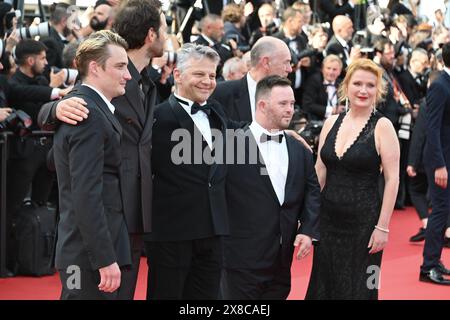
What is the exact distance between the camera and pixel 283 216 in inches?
179

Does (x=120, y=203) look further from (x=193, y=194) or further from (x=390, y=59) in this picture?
(x=390, y=59)

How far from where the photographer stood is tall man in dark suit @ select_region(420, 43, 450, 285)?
691cm

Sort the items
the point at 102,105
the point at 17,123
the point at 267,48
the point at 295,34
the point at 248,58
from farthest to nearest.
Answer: the point at 295,34, the point at 248,58, the point at 17,123, the point at 267,48, the point at 102,105

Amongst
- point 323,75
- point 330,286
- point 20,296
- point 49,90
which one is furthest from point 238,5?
point 330,286

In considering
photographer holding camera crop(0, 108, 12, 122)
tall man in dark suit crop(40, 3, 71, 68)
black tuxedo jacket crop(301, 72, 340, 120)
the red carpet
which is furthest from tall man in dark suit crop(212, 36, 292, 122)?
black tuxedo jacket crop(301, 72, 340, 120)

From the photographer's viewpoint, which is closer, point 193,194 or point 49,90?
point 193,194

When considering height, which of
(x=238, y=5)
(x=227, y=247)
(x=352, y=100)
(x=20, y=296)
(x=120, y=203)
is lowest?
(x=20, y=296)

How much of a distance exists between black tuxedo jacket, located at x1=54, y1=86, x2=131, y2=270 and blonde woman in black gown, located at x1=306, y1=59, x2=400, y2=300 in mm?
1615

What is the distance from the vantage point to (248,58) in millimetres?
8297

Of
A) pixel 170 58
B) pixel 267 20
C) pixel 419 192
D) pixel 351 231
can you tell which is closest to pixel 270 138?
pixel 351 231

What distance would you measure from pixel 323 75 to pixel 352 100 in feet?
16.3

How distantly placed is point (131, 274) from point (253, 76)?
6.66 feet

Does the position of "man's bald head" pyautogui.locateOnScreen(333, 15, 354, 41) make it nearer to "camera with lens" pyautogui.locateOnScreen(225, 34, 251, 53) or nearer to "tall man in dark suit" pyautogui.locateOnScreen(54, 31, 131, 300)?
"camera with lens" pyautogui.locateOnScreen(225, 34, 251, 53)

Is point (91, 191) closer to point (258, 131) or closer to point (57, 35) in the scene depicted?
point (258, 131)
